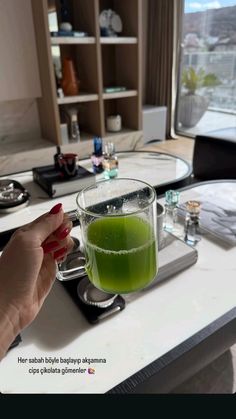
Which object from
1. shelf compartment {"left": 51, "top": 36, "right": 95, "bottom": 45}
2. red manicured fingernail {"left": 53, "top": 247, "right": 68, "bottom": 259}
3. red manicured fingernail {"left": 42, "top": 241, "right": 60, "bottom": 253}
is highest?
shelf compartment {"left": 51, "top": 36, "right": 95, "bottom": 45}

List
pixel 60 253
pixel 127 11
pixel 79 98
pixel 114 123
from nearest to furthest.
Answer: pixel 60 253 → pixel 79 98 → pixel 127 11 → pixel 114 123

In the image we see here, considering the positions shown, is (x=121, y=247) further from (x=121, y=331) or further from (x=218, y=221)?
(x=218, y=221)

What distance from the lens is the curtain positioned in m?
3.29

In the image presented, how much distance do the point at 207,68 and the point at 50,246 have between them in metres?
3.61

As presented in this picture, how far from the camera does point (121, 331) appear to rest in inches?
25.5

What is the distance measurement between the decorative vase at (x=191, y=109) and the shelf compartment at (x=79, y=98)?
5.38 ft

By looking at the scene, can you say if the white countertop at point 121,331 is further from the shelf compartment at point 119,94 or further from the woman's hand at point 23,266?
the shelf compartment at point 119,94

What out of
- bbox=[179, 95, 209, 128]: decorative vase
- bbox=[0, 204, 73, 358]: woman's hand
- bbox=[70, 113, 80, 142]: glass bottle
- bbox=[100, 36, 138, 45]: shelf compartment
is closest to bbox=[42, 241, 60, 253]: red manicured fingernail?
bbox=[0, 204, 73, 358]: woman's hand

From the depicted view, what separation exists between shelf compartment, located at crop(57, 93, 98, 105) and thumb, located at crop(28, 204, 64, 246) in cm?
198

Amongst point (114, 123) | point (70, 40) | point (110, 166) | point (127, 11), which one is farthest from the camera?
point (114, 123)

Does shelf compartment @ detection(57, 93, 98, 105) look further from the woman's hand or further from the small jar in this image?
the woman's hand

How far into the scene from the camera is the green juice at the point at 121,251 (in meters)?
0.54

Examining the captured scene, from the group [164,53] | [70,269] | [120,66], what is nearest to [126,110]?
[120,66]
